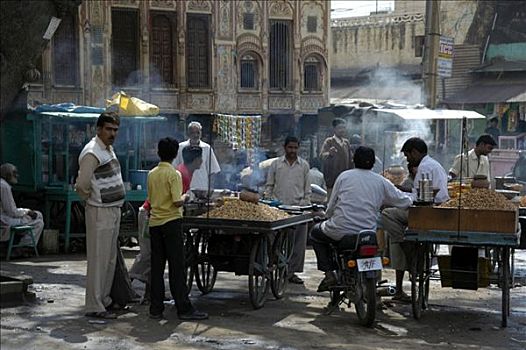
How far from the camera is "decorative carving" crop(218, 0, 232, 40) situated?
88.7 feet

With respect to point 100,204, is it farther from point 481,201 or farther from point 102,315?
point 481,201

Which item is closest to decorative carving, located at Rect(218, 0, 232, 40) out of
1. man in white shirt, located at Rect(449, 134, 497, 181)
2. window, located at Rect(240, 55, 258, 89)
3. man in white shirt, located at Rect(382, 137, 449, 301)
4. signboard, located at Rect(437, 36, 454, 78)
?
window, located at Rect(240, 55, 258, 89)

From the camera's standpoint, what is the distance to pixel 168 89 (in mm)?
26359

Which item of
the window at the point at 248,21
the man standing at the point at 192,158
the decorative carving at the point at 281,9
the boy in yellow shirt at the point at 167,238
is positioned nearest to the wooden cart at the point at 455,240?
the boy in yellow shirt at the point at 167,238

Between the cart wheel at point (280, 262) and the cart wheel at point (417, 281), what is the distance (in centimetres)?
161

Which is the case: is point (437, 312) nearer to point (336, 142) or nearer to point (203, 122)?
point (336, 142)

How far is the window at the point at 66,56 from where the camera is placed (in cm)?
2441

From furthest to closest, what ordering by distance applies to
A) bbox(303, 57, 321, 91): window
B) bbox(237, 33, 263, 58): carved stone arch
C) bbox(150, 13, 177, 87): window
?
bbox(303, 57, 321, 91): window < bbox(237, 33, 263, 58): carved stone arch < bbox(150, 13, 177, 87): window

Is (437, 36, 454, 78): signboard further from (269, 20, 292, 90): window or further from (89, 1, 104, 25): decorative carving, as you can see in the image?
(89, 1, 104, 25): decorative carving

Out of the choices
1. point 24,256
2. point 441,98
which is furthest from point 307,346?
point 441,98

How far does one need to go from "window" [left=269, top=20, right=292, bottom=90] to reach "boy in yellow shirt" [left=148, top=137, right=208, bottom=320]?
1965 centimetres

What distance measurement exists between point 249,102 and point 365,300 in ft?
64.0

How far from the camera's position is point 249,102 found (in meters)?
27.9

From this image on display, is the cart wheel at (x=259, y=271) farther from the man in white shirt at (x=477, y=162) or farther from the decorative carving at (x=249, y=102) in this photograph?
the decorative carving at (x=249, y=102)
